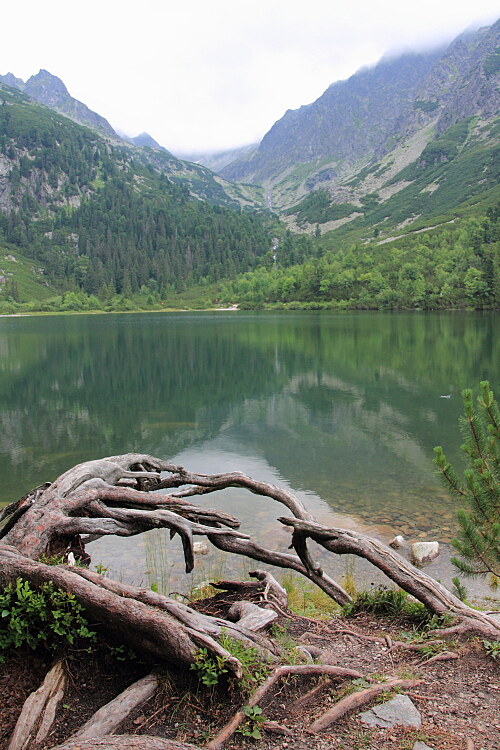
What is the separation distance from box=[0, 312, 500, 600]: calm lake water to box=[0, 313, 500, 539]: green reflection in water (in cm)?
9

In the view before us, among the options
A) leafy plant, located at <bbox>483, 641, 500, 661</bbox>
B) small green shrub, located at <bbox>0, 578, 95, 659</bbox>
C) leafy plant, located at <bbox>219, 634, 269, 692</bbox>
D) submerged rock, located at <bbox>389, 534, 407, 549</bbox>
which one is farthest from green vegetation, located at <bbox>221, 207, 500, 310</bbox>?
small green shrub, located at <bbox>0, 578, 95, 659</bbox>

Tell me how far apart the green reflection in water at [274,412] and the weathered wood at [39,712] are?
11.4m

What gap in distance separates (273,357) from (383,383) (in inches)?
624

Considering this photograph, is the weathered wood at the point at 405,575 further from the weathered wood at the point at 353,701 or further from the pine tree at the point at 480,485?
the weathered wood at the point at 353,701

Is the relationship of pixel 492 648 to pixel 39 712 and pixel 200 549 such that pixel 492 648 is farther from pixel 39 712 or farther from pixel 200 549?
pixel 200 549

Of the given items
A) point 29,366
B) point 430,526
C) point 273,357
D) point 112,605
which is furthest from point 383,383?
point 112,605

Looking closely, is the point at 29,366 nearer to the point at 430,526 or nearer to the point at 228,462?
the point at 228,462

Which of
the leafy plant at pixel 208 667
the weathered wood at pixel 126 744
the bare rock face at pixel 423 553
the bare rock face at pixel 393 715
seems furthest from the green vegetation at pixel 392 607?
the bare rock face at pixel 423 553

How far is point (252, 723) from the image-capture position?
4.39m

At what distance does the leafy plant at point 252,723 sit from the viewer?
4.24 m

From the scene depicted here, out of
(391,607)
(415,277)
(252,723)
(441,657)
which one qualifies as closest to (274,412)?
(391,607)

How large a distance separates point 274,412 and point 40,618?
1008 inches

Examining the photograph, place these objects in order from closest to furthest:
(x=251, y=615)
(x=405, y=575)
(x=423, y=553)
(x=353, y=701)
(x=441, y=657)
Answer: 1. (x=353, y=701)
2. (x=441, y=657)
3. (x=251, y=615)
4. (x=405, y=575)
5. (x=423, y=553)

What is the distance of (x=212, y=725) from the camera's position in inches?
172
